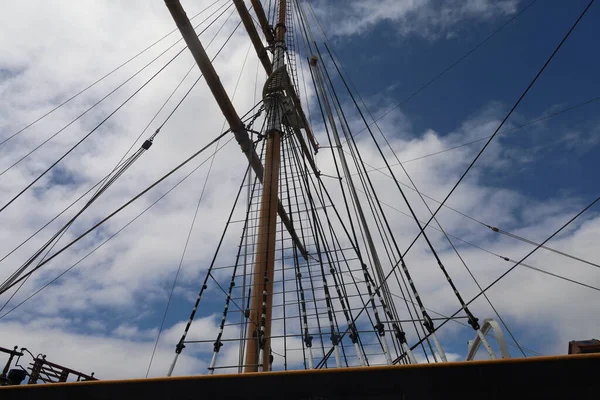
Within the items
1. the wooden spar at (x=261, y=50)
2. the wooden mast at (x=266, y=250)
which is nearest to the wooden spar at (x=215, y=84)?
the wooden mast at (x=266, y=250)

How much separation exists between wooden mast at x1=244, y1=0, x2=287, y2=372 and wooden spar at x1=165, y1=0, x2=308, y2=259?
0.47 metres

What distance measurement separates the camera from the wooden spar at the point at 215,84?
622cm

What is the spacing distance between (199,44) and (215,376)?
624 cm

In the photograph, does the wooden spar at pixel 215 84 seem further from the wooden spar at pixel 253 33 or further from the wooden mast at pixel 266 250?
the wooden spar at pixel 253 33

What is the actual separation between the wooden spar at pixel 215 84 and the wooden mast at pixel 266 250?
47 centimetres

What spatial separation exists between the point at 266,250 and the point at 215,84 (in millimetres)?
3626

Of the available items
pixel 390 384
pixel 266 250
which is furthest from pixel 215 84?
pixel 390 384

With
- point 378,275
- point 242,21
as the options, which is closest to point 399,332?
point 378,275

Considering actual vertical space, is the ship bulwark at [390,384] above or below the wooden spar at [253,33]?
below

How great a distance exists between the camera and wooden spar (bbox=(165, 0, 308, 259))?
622cm

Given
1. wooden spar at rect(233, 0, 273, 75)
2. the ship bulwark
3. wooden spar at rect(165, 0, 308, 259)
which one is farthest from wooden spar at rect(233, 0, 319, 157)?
the ship bulwark

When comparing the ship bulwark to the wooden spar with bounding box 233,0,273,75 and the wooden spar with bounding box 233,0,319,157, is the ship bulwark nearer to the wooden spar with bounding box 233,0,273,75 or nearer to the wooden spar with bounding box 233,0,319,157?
the wooden spar with bounding box 233,0,319,157

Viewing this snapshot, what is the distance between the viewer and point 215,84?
23.0 feet

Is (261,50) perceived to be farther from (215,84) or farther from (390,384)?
(390,384)
